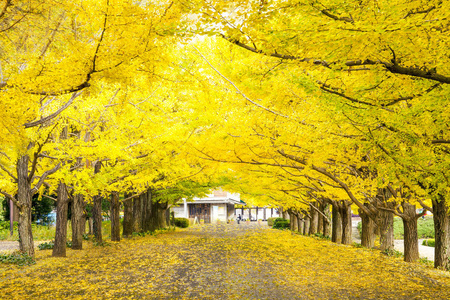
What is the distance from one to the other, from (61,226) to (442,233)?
1389cm

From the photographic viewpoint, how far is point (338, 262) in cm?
1232

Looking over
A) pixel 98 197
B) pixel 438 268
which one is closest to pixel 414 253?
pixel 438 268

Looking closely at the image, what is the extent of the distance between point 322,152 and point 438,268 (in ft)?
21.7

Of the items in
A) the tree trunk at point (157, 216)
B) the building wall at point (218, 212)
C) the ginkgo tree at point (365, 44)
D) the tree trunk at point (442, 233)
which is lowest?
the building wall at point (218, 212)

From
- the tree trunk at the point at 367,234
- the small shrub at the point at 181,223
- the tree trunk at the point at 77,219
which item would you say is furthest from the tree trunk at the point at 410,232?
the small shrub at the point at 181,223

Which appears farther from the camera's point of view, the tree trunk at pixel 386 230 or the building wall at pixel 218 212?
the building wall at pixel 218 212

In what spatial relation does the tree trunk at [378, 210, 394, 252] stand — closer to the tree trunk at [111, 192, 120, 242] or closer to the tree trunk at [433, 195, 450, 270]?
the tree trunk at [433, 195, 450, 270]

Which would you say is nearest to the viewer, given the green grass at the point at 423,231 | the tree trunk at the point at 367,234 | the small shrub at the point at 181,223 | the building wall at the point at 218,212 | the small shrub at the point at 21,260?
the small shrub at the point at 21,260

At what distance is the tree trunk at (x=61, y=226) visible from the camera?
13.2 m

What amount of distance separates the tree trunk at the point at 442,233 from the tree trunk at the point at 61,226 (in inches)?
534

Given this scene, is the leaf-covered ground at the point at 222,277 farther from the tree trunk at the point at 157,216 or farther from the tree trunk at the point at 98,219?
the tree trunk at the point at 157,216

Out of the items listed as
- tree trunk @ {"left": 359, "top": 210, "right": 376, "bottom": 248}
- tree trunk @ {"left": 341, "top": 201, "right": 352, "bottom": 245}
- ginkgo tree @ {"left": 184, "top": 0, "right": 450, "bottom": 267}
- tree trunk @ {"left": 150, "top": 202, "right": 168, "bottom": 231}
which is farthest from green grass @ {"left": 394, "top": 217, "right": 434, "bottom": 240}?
ginkgo tree @ {"left": 184, "top": 0, "right": 450, "bottom": 267}

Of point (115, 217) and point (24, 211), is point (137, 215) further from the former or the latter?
point (24, 211)

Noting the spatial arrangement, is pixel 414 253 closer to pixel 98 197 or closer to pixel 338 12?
pixel 338 12
